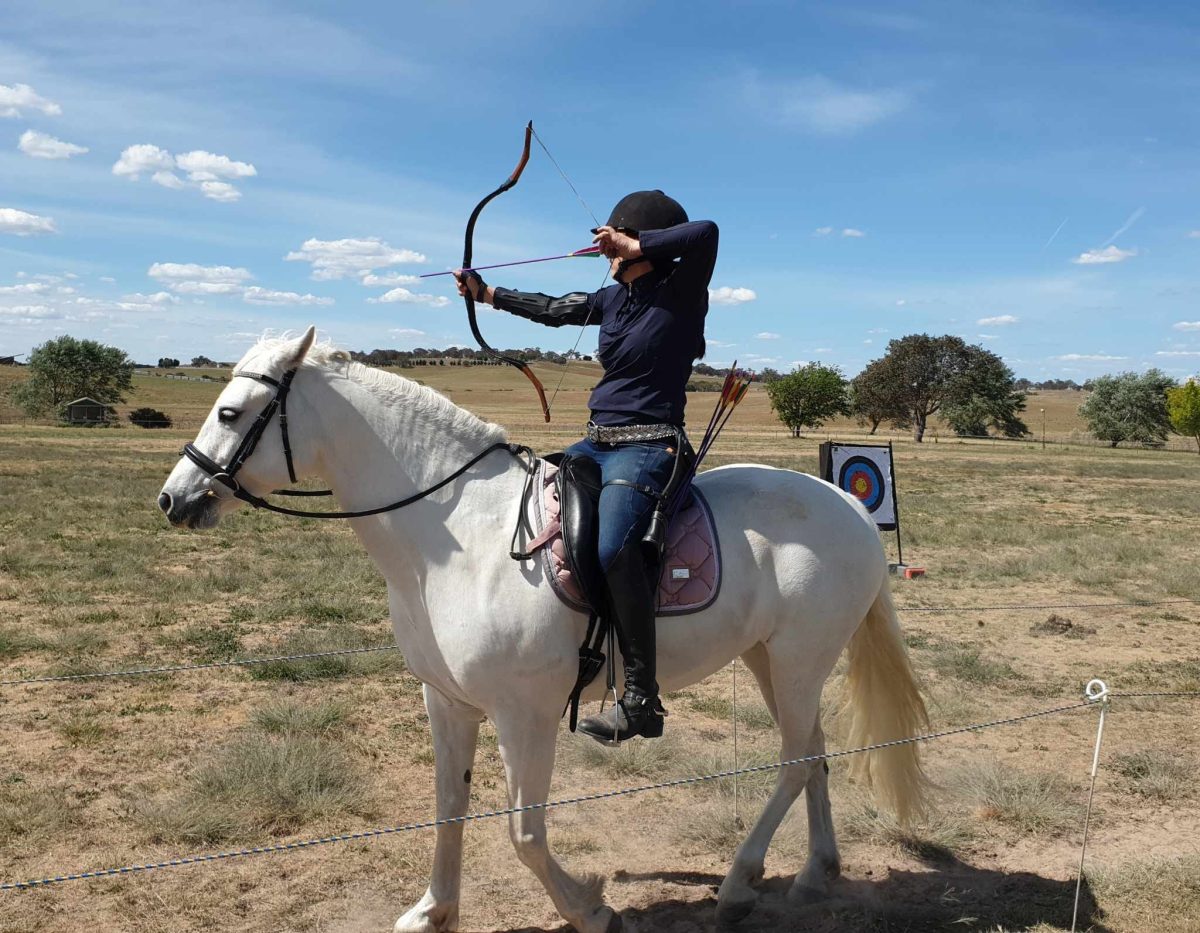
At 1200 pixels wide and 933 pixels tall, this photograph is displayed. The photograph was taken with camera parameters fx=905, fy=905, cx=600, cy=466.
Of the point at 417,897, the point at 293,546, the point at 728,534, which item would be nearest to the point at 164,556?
the point at 293,546

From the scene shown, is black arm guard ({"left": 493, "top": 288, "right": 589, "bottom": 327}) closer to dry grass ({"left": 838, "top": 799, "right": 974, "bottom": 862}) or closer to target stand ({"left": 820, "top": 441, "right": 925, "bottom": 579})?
dry grass ({"left": 838, "top": 799, "right": 974, "bottom": 862})

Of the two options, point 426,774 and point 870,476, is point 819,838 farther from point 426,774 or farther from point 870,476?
point 870,476

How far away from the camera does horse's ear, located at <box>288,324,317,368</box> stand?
367 centimetres

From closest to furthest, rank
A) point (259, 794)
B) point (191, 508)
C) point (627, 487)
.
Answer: point (191, 508)
point (627, 487)
point (259, 794)

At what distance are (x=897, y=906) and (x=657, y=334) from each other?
3.12m

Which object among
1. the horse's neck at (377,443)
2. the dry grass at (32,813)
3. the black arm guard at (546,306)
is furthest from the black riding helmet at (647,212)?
the dry grass at (32,813)

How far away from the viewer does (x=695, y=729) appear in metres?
7.43

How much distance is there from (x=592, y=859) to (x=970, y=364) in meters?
77.1

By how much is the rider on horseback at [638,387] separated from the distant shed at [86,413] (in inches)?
2777

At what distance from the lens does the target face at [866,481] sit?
11.4 meters

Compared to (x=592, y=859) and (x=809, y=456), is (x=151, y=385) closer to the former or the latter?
(x=809, y=456)

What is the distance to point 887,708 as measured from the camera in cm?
501

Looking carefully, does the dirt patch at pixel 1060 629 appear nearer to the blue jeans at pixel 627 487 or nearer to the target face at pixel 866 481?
the target face at pixel 866 481

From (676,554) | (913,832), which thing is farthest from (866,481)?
(676,554)
